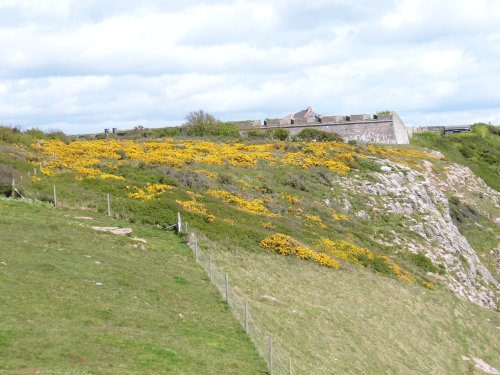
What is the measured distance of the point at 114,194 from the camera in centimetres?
4938

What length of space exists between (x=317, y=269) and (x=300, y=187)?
964 inches


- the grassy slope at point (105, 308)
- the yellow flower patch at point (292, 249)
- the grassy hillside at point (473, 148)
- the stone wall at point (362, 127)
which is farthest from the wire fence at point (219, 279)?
the grassy hillside at point (473, 148)

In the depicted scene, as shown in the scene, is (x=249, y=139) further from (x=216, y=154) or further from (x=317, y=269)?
(x=317, y=269)

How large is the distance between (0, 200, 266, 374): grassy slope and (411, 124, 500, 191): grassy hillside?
8218 cm

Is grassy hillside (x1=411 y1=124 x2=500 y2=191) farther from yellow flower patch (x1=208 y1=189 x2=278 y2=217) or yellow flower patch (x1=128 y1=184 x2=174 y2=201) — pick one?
yellow flower patch (x1=128 y1=184 x2=174 y2=201)

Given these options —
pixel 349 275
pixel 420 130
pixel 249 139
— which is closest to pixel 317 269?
pixel 349 275

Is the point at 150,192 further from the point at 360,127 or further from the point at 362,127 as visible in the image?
the point at 362,127

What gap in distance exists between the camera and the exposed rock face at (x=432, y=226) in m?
56.6

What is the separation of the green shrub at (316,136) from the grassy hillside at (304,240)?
1057 inches

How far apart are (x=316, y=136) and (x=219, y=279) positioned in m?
77.0

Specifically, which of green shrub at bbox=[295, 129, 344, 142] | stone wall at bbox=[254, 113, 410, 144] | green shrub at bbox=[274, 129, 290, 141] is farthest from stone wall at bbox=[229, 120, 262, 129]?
green shrub at bbox=[295, 129, 344, 142]

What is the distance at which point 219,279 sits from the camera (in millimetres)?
34438

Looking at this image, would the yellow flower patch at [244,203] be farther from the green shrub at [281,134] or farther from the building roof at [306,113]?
the building roof at [306,113]

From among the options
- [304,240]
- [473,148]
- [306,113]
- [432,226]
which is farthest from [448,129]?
[304,240]
